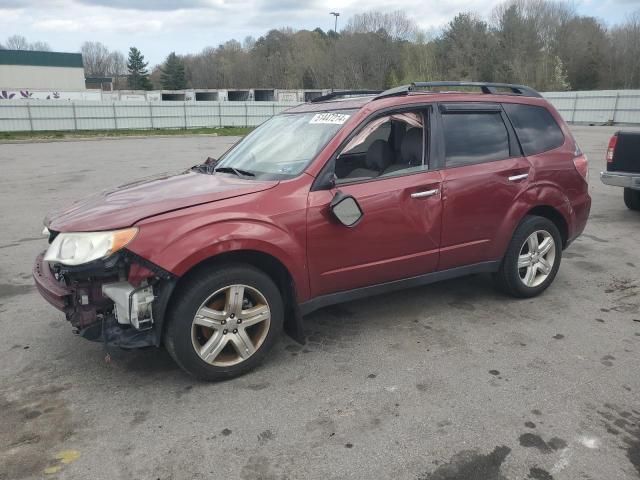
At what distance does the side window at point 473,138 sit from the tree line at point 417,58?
55.1 m

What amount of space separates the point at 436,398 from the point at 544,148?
9.02 ft

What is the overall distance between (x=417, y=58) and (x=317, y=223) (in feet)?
242

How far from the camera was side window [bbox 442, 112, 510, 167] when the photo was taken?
4.30 meters

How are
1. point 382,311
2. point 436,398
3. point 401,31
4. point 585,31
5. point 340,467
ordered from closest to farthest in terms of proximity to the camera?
point 340,467 < point 436,398 < point 382,311 < point 585,31 < point 401,31

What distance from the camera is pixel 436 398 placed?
3230 millimetres

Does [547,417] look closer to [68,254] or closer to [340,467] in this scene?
[340,467]

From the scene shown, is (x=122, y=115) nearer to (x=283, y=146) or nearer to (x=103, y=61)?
(x=283, y=146)

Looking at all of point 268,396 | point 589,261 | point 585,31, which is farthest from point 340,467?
point 585,31

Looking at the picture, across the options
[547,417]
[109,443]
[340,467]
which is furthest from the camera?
[547,417]

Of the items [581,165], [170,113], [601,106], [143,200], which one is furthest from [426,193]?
[601,106]

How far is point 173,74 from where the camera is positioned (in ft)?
333

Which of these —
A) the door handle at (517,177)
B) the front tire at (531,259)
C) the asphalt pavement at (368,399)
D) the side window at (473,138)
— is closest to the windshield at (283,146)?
the side window at (473,138)

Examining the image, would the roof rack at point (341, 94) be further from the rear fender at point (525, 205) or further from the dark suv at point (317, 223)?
the rear fender at point (525, 205)

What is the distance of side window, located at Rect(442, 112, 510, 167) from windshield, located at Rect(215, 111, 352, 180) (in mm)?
901
